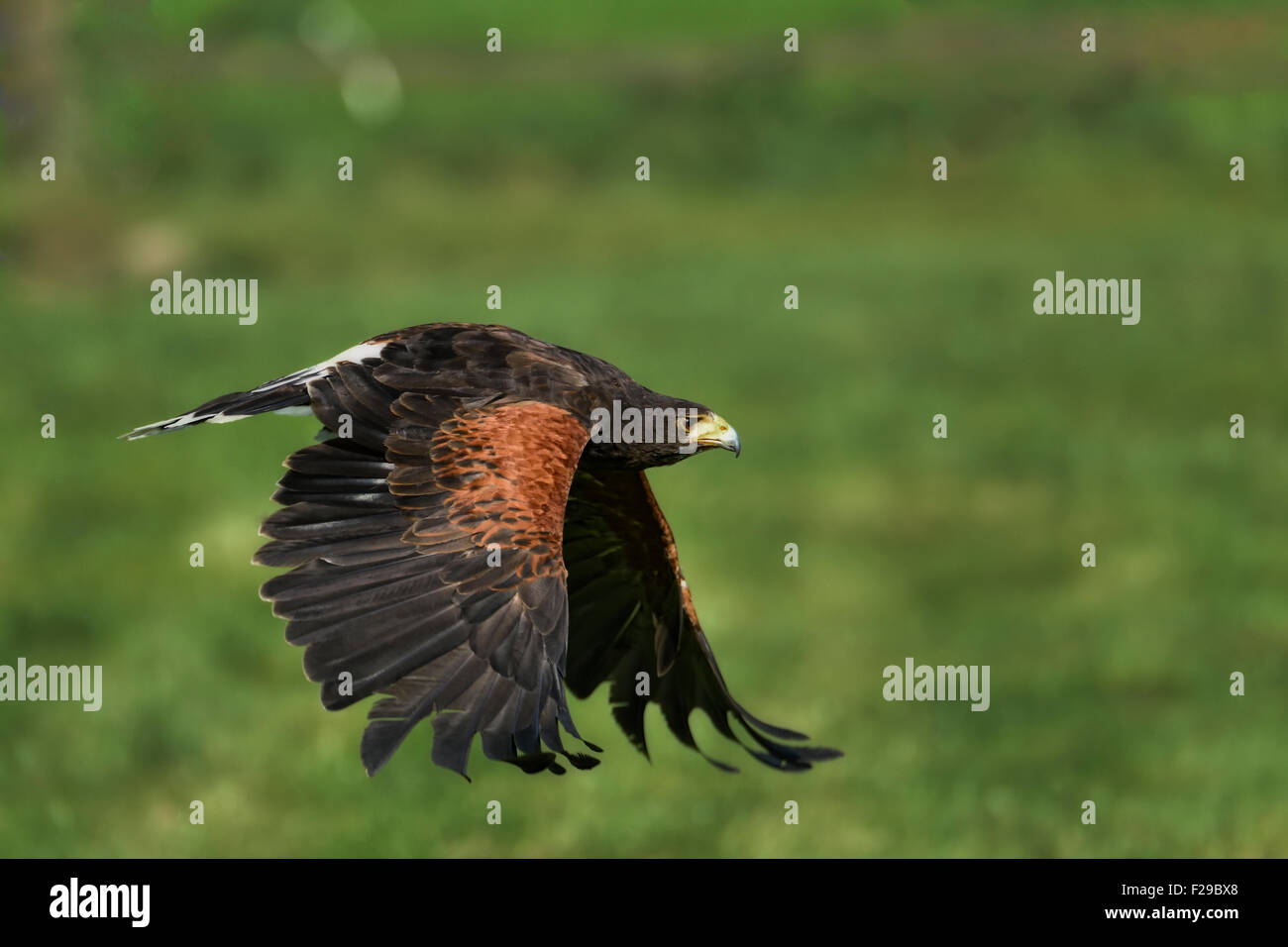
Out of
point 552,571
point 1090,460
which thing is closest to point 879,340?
point 1090,460

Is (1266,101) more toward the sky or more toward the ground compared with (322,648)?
more toward the sky

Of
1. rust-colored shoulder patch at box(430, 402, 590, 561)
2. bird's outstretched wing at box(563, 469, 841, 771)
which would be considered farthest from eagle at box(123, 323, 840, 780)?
bird's outstretched wing at box(563, 469, 841, 771)

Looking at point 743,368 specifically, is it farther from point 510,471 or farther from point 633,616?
point 510,471

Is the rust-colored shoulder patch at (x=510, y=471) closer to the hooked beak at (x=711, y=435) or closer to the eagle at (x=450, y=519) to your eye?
the eagle at (x=450, y=519)

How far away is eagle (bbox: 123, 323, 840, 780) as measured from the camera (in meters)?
6.23

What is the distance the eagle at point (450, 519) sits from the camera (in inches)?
245

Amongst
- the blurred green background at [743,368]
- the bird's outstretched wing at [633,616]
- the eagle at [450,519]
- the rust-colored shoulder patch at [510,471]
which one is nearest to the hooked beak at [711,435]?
the eagle at [450,519]

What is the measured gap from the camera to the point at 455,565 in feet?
21.5

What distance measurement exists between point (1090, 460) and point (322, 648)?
19.7m

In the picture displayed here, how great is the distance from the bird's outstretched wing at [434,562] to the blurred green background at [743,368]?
6114mm

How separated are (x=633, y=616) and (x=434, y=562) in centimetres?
219

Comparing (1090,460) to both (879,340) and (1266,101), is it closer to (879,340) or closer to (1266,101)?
(879,340)

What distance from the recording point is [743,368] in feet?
88.3

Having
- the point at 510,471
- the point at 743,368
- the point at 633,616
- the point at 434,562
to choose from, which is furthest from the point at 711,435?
the point at 743,368
